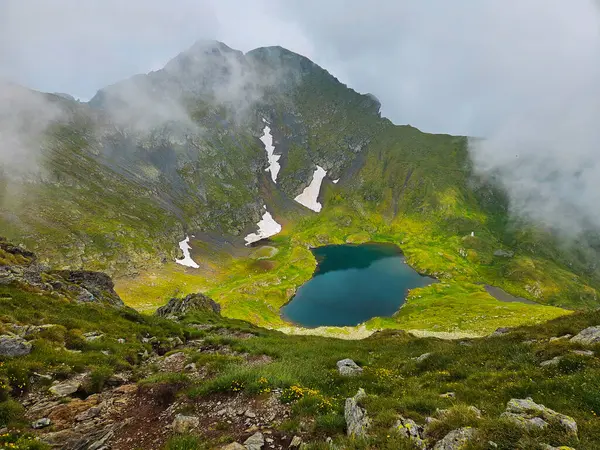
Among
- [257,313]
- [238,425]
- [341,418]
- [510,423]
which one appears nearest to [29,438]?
[238,425]

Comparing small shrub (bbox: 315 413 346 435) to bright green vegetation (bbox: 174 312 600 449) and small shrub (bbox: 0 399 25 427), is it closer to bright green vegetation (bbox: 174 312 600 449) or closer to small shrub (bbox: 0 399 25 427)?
bright green vegetation (bbox: 174 312 600 449)

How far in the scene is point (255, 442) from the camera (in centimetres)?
1014

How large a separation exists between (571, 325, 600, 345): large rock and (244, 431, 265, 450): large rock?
51.1 feet

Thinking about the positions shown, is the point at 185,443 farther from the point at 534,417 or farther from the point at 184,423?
the point at 534,417

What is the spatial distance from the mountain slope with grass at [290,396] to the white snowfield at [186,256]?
145041mm

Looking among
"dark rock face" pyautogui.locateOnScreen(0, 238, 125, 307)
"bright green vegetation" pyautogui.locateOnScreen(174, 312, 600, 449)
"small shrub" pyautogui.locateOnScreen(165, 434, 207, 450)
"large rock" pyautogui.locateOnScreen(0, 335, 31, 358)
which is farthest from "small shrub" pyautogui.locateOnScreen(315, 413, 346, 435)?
"dark rock face" pyautogui.locateOnScreen(0, 238, 125, 307)

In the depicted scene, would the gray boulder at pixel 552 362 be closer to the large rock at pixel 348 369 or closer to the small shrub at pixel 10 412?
the large rock at pixel 348 369

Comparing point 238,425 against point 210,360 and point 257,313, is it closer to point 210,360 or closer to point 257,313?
point 210,360

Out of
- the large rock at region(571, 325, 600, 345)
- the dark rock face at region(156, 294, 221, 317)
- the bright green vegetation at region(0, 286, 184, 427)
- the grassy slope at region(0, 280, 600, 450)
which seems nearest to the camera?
the grassy slope at region(0, 280, 600, 450)

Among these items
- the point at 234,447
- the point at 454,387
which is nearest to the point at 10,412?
the point at 234,447

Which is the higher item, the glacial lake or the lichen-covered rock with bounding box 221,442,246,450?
the glacial lake

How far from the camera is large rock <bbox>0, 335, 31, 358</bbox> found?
15.8m

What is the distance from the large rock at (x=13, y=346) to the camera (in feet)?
51.9

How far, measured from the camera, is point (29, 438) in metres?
10.4
